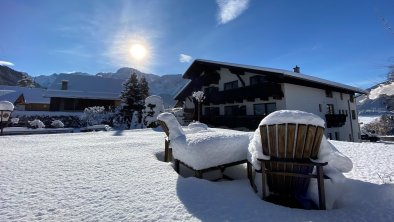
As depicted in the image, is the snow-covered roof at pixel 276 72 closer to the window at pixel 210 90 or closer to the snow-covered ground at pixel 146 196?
the window at pixel 210 90

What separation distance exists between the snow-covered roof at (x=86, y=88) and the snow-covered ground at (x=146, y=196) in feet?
105

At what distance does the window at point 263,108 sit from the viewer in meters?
19.0

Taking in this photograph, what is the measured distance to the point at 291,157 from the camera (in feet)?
10.7

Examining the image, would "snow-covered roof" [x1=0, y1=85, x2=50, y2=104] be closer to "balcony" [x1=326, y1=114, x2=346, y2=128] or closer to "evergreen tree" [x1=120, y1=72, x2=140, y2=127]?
"evergreen tree" [x1=120, y1=72, x2=140, y2=127]

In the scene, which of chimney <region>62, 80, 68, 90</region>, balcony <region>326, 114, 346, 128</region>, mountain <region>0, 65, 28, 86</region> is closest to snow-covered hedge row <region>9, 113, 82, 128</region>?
chimney <region>62, 80, 68, 90</region>

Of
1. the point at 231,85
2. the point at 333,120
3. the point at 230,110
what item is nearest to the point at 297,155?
the point at 333,120

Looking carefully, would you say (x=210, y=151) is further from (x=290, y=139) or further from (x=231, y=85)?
(x=231, y=85)

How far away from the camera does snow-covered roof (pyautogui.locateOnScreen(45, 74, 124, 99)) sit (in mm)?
33375

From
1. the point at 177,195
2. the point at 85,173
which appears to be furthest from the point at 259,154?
the point at 85,173

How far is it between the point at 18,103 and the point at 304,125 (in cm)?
4748

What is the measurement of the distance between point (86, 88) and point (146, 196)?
3926 cm

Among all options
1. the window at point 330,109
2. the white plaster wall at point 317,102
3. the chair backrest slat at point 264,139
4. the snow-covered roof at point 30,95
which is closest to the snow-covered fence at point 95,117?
the snow-covered roof at point 30,95

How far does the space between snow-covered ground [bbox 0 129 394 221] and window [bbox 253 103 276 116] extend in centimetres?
1406

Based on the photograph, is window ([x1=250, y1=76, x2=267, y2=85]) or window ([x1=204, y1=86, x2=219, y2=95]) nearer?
window ([x1=250, y1=76, x2=267, y2=85])
